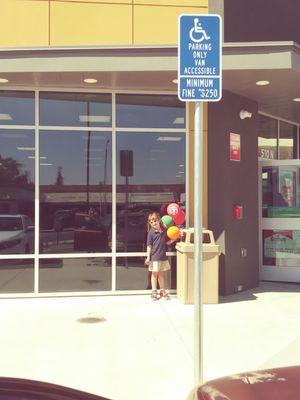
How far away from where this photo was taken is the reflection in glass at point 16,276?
8.27 m

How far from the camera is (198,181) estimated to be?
12.8ft

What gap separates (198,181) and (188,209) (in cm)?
475

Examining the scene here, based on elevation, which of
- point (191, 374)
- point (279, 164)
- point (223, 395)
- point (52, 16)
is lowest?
point (191, 374)

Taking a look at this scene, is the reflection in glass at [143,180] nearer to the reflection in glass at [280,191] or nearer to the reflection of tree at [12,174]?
the reflection of tree at [12,174]

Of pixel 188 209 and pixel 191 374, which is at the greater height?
pixel 188 209

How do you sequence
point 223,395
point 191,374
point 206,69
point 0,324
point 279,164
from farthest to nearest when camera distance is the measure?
point 279,164, point 0,324, point 191,374, point 206,69, point 223,395

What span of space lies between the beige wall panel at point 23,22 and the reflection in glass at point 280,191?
5162mm

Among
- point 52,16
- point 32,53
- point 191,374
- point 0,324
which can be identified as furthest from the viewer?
point 52,16

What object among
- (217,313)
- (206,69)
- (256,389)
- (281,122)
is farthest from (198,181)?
(281,122)

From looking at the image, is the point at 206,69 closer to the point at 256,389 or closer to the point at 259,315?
the point at 256,389

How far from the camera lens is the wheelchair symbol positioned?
3.83 m

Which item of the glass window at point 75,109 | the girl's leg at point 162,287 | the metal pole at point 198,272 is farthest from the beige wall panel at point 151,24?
the metal pole at point 198,272

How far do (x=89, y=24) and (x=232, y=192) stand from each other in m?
3.88

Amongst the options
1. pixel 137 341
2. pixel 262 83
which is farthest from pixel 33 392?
pixel 262 83
